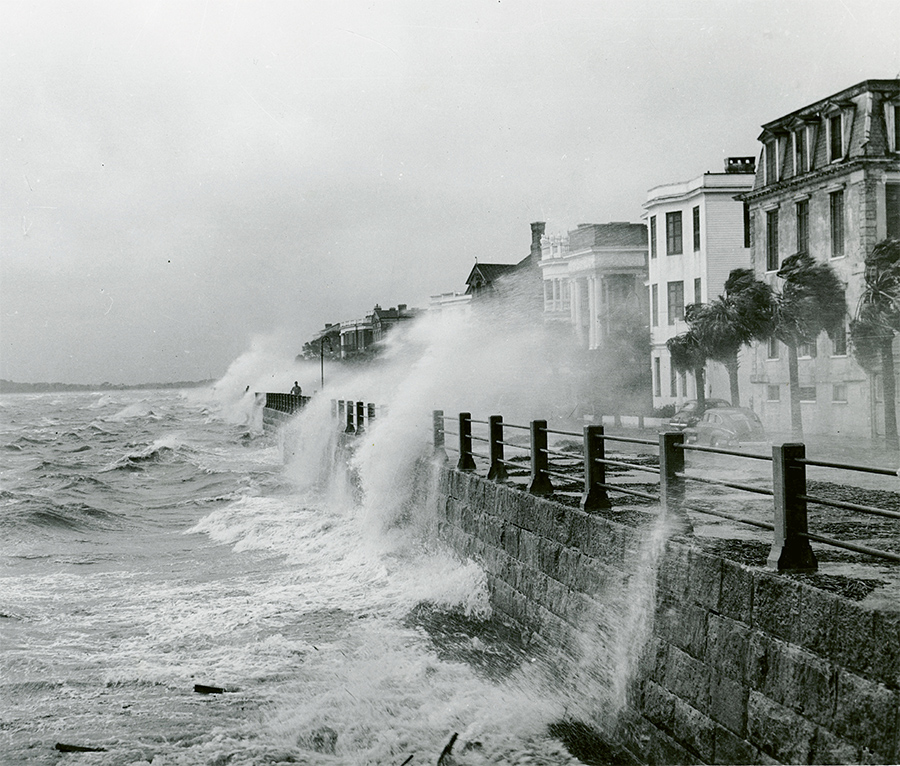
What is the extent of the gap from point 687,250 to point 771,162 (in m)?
8.57

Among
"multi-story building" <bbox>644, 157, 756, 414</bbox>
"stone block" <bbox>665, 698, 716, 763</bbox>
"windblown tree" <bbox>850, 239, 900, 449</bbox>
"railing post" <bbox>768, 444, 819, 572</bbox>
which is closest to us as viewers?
"railing post" <bbox>768, 444, 819, 572</bbox>

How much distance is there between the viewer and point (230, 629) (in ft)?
32.1

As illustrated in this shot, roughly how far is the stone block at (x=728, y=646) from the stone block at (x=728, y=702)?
4cm

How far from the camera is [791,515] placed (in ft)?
16.6

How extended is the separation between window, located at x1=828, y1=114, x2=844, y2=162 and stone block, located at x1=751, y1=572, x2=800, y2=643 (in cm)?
2126

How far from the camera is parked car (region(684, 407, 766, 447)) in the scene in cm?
2034

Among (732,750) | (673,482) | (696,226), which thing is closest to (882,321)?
(696,226)

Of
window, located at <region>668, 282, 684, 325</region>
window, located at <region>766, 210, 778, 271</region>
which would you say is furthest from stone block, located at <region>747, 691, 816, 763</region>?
window, located at <region>668, 282, 684, 325</region>

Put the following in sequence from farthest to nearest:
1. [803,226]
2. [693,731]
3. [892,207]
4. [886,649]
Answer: [803,226] → [892,207] → [693,731] → [886,649]

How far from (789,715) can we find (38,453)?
44369mm

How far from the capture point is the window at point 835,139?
23578 mm

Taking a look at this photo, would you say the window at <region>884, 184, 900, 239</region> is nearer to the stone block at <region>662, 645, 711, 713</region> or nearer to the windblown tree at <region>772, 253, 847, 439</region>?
the windblown tree at <region>772, 253, 847, 439</region>

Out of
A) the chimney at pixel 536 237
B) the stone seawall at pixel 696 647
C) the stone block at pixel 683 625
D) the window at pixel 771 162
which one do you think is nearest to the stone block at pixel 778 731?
the stone seawall at pixel 696 647

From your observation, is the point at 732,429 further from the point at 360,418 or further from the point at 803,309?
the point at 360,418
